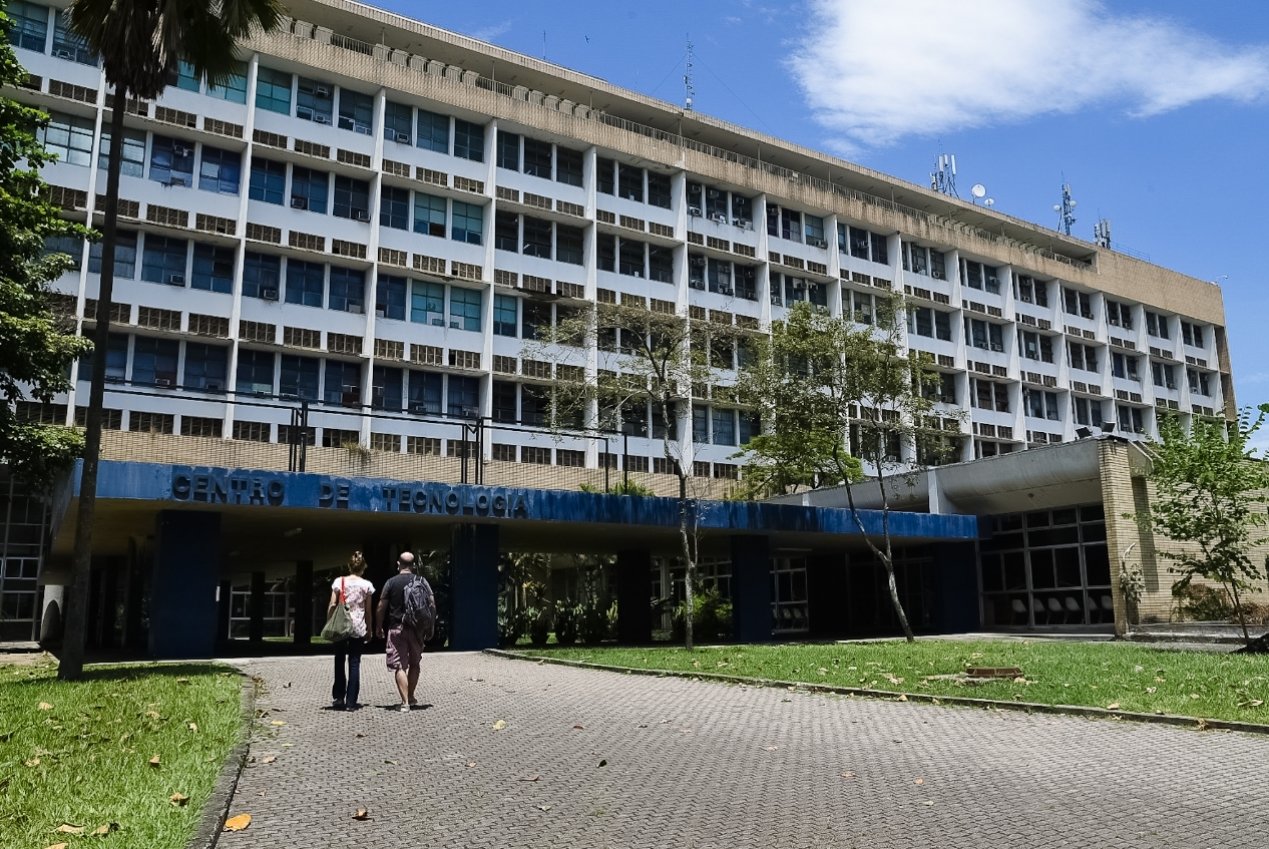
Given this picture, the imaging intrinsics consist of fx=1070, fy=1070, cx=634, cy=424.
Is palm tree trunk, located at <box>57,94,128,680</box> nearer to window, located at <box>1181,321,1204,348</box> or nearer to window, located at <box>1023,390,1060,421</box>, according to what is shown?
window, located at <box>1023,390,1060,421</box>

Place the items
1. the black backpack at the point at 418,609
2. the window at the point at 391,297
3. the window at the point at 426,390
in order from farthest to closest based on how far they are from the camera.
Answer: the window at the point at 426,390 < the window at the point at 391,297 < the black backpack at the point at 418,609

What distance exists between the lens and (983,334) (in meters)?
64.6

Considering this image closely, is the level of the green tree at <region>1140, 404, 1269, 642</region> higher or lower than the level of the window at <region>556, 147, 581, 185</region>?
lower

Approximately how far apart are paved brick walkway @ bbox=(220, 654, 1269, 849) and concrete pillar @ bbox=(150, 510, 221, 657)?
1073 cm

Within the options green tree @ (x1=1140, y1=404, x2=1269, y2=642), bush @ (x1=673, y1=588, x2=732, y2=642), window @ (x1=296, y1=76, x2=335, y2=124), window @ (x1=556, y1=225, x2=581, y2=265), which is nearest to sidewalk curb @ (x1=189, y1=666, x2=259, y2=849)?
green tree @ (x1=1140, y1=404, x2=1269, y2=642)

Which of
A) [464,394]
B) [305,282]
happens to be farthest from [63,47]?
[464,394]

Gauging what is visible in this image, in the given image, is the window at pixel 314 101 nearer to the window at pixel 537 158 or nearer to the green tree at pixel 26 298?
the window at pixel 537 158

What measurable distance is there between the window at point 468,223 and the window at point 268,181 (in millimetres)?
7365

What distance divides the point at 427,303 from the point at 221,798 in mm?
40744

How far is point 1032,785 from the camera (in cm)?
764

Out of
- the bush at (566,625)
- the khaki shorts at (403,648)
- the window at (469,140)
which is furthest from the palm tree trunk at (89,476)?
the window at (469,140)

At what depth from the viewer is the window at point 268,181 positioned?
4319cm

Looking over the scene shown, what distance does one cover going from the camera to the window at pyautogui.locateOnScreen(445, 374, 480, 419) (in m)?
46.3

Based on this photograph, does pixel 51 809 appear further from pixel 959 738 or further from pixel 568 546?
pixel 568 546
